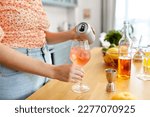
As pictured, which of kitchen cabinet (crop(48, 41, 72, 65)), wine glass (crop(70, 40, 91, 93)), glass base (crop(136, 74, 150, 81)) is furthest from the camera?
kitchen cabinet (crop(48, 41, 72, 65))

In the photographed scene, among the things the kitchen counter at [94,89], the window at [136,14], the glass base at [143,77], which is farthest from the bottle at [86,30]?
the window at [136,14]

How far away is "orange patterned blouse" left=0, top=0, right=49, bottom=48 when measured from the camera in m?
1.02

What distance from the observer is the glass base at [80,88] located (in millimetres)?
977

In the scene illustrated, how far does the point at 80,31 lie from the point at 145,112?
0.60 meters

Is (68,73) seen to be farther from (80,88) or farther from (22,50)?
(22,50)

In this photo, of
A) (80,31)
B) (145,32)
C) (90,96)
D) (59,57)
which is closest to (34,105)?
(90,96)

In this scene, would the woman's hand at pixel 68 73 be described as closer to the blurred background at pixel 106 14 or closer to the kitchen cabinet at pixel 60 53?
the kitchen cabinet at pixel 60 53

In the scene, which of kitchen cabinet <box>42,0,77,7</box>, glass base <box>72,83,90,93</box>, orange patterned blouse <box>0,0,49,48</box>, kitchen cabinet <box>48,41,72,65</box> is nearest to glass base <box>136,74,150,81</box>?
glass base <box>72,83,90,93</box>

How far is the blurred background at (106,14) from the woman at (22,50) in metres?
2.54

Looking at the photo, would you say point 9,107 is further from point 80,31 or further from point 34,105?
point 80,31

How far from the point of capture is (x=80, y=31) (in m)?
1.22

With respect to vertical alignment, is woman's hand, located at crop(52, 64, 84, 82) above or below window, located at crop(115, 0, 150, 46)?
below

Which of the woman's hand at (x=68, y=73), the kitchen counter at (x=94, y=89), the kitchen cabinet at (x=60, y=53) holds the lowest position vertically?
the kitchen cabinet at (x=60, y=53)

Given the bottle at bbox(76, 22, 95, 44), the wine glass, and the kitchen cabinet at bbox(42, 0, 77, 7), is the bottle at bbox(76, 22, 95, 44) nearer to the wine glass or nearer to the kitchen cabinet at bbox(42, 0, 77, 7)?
the wine glass
